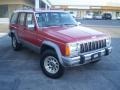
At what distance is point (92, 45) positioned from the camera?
21.6 feet

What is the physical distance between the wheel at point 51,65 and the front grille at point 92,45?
81 centimetres

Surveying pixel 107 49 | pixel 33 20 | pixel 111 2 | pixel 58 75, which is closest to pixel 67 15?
pixel 33 20

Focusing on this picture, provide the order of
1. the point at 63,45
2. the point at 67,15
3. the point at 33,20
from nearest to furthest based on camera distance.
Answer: the point at 63,45 < the point at 33,20 < the point at 67,15

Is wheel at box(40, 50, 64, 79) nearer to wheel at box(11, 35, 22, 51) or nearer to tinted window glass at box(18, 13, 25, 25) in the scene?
tinted window glass at box(18, 13, 25, 25)

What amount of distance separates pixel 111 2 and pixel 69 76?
6669 cm

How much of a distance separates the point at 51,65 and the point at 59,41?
2.94 ft

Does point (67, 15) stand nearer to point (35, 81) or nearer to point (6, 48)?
point (35, 81)

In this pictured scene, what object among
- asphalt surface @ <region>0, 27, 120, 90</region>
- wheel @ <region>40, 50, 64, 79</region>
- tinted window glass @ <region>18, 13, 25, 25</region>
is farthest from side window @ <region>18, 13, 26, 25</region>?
wheel @ <region>40, 50, 64, 79</region>

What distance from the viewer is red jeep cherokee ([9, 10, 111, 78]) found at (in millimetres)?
6086

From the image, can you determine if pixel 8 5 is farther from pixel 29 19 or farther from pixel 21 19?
pixel 29 19

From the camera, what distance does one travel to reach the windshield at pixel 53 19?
24.5 ft

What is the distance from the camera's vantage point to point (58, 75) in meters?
6.49

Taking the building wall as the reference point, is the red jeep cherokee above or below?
below

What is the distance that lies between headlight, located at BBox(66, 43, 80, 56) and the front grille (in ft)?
0.53
